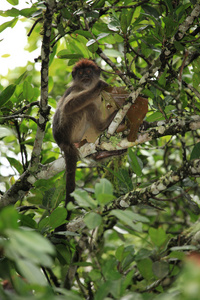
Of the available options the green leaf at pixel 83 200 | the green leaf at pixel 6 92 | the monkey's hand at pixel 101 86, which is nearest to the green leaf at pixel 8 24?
the green leaf at pixel 6 92

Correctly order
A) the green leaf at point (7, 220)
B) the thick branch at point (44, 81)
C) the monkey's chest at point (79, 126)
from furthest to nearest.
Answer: the monkey's chest at point (79, 126)
the thick branch at point (44, 81)
the green leaf at point (7, 220)

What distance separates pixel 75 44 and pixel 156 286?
91.8 inches

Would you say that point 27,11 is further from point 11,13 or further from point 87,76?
point 87,76

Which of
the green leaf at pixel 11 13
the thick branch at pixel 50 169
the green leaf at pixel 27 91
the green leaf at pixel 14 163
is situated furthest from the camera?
the green leaf at pixel 27 91

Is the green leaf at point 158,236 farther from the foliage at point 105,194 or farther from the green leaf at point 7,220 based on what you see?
the green leaf at point 7,220

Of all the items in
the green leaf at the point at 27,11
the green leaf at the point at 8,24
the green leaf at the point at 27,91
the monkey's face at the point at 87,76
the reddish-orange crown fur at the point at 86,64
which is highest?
the green leaf at the point at 27,11

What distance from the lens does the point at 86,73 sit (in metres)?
4.16

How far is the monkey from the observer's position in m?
3.59

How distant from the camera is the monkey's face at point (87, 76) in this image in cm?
413

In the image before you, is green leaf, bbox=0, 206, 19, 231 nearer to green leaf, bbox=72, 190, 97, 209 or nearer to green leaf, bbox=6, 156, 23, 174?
green leaf, bbox=72, 190, 97, 209

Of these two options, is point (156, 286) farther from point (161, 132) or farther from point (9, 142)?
point (9, 142)

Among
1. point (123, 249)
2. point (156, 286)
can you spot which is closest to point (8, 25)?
point (123, 249)

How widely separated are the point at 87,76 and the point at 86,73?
0.08 m

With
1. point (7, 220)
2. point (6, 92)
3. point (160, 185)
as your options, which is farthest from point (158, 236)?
point (6, 92)
